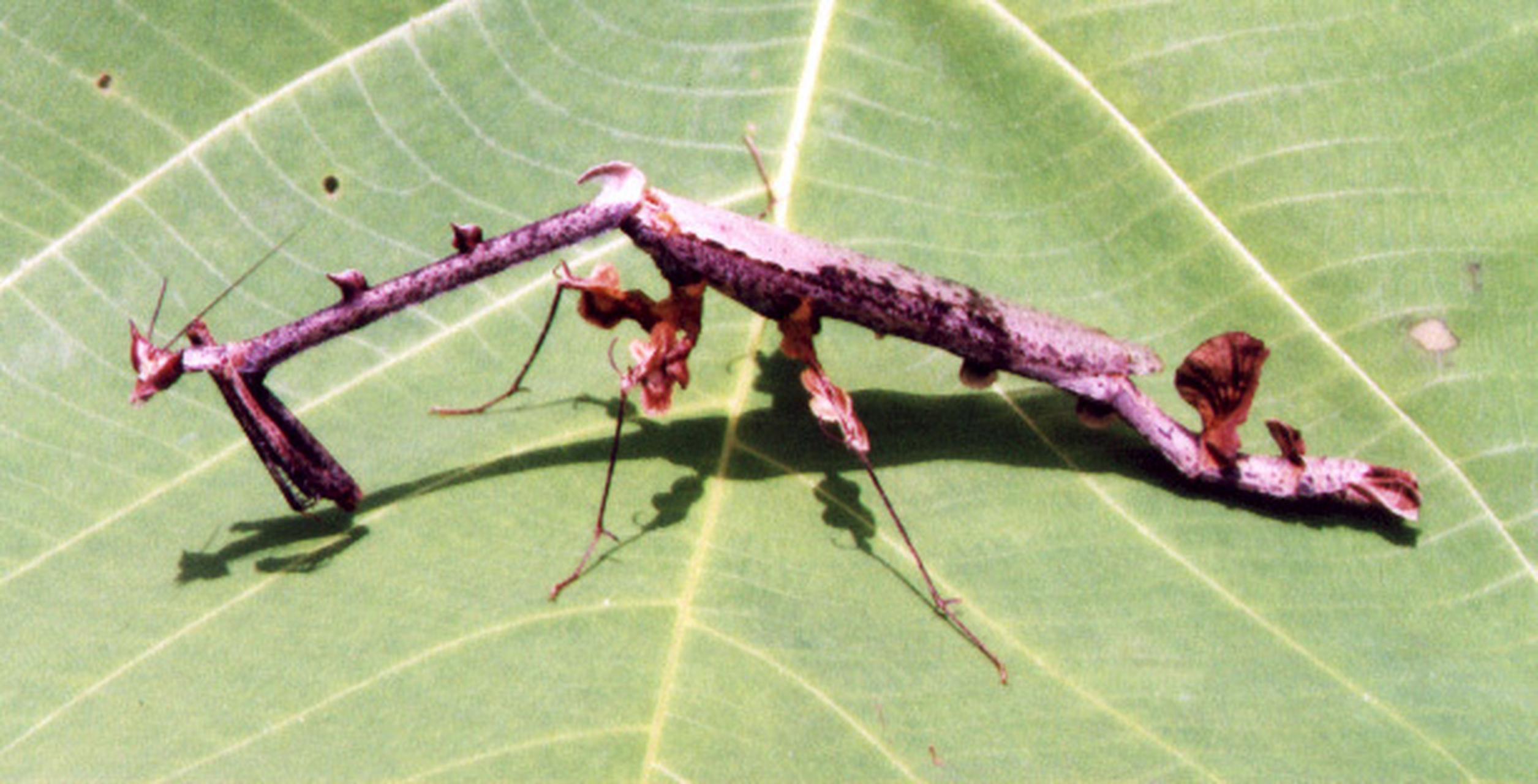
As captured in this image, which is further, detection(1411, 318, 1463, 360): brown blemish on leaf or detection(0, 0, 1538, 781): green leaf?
detection(1411, 318, 1463, 360): brown blemish on leaf

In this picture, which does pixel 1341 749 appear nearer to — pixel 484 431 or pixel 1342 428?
pixel 1342 428

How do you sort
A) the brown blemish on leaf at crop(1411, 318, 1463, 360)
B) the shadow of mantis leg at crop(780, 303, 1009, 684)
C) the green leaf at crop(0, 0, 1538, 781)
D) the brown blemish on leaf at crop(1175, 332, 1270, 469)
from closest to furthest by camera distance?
the green leaf at crop(0, 0, 1538, 781)
the shadow of mantis leg at crop(780, 303, 1009, 684)
the brown blemish on leaf at crop(1175, 332, 1270, 469)
the brown blemish on leaf at crop(1411, 318, 1463, 360)

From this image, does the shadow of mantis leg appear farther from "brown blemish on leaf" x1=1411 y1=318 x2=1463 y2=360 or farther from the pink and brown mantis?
"brown blemish on leaf" x1=1411 y1=318 x2=1463 y2=360

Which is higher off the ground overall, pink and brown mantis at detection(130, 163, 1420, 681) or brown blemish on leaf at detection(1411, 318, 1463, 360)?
brown blemish on leaf at detection(1411, 318, 1463, 360)

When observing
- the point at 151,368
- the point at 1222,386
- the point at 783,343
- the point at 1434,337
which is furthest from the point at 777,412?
the point at 1434,337

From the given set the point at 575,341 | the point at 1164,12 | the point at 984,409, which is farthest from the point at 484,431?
the point at 1164,12

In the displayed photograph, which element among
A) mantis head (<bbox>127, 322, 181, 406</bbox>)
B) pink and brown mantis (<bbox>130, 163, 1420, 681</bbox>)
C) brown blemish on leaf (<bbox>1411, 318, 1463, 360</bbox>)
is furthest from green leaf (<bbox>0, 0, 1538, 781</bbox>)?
mantis head (<bbox>127, 322, 181, 406</bbox>)

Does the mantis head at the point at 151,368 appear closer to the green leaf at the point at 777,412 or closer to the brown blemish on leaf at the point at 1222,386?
the green leaf at the point at 777,412

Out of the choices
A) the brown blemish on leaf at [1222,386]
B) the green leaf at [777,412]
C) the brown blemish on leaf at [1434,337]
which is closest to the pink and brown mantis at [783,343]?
the brown blemish on leaf at [1222,386]
